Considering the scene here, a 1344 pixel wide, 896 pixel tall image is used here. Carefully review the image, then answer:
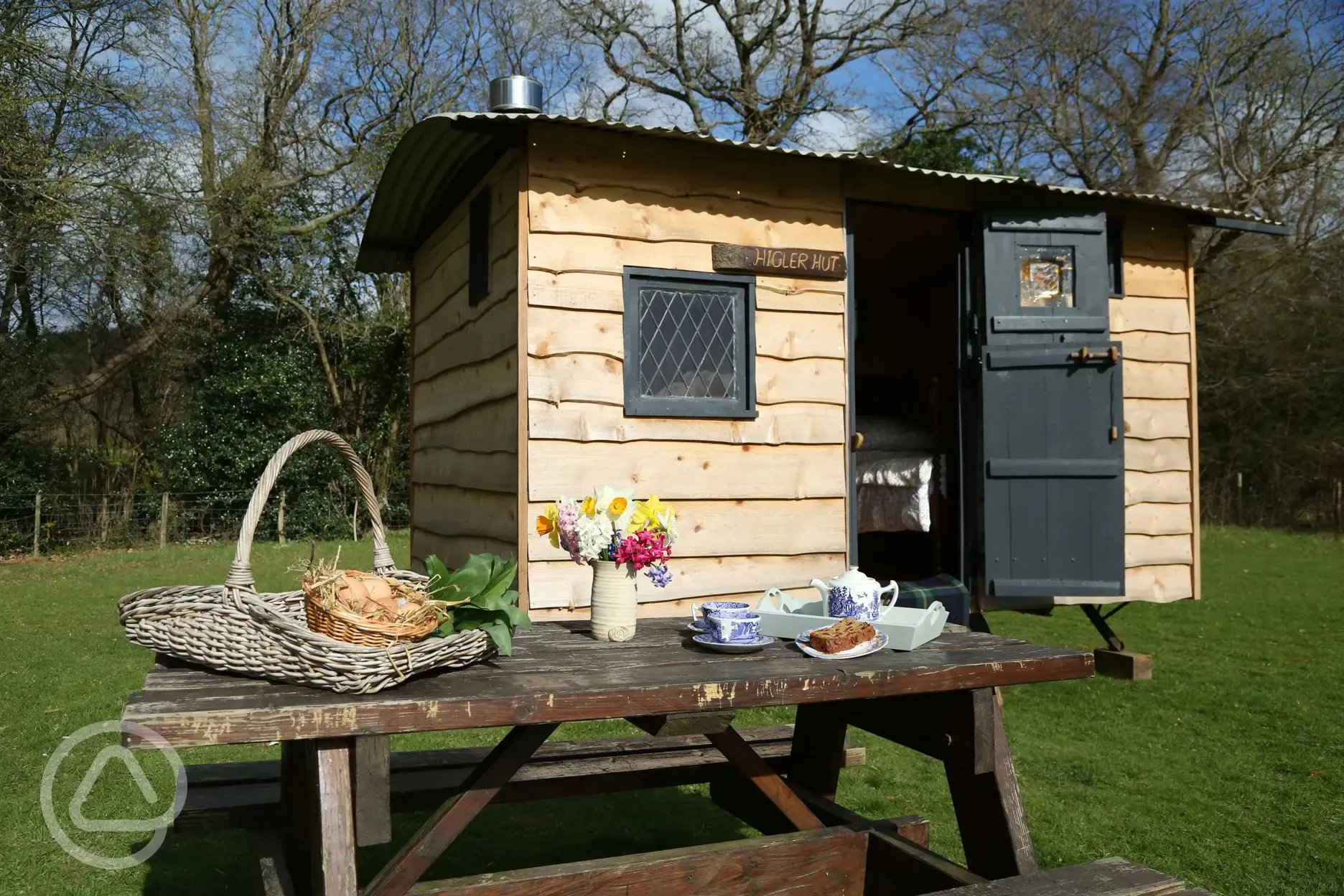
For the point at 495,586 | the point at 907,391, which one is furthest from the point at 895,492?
the point at 495,586

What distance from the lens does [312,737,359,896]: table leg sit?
2.11 m

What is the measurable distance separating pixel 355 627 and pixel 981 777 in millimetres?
1667

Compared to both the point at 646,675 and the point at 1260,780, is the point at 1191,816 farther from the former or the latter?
the point at 646,675

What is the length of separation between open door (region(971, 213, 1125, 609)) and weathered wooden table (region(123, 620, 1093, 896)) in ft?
10.2

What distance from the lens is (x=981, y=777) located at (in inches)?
111

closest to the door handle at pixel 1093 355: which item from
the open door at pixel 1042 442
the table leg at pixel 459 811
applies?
the open door at pixel 1042 442

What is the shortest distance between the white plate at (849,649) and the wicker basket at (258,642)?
0.77m

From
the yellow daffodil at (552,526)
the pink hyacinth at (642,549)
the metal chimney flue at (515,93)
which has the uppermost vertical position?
the metal chimney flue at (515,93)

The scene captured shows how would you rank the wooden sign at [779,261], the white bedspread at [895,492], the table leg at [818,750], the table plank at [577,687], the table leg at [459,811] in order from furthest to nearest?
the white bedspread at [895,492] < the wooden sign at [779,261] < the table leg at [818,750] < the table leg at [459,811] < the table plank at [577,687]

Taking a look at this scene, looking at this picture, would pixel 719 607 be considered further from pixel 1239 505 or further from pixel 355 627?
pixel 1239 505

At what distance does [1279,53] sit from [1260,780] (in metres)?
15.0

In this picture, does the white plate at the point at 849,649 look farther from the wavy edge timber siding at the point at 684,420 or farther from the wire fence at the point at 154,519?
the wire fence at the point at 154,519

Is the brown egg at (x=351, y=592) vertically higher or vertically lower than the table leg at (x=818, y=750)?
higher

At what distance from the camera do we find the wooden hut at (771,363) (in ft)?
16.6
